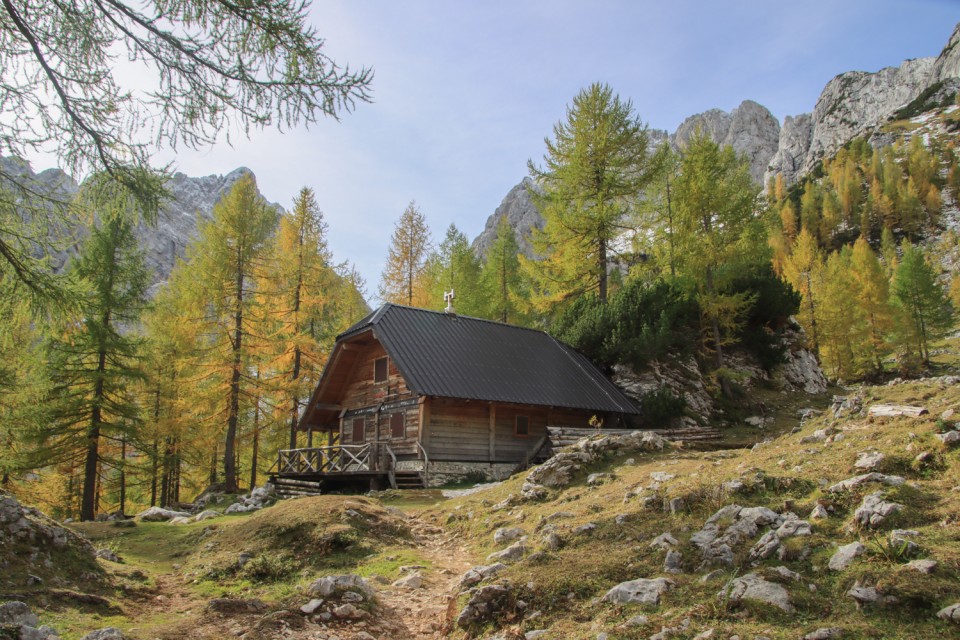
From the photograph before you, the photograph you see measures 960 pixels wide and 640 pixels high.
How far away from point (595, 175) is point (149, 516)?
2293cm

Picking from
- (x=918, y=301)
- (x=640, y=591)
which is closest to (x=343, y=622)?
(x=640, y=591)

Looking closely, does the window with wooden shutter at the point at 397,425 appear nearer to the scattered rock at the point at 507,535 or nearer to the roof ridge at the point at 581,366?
the roof ridge at the point at 581,366

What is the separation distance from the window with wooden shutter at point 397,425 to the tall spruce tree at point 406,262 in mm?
Answer: 14288

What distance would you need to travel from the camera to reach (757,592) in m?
4.52

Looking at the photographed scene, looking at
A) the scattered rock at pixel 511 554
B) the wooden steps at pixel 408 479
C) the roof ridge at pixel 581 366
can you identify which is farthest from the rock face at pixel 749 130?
the scattered rock at pixel 511 554

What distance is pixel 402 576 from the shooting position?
753 cm

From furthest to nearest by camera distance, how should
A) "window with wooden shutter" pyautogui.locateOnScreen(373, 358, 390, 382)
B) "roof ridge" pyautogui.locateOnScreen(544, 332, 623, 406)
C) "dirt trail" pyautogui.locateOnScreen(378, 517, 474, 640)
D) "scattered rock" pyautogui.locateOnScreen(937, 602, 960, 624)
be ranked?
"roof ridge" pyautogui.locateOnScreen(544, 332, 623, 406), "window with wooden shutter" pyautogui.locateOnScreen(373, 358, 390, 382), "dirt trail" pyautogui.locateOnScreen(378, 517, 474, 640), "scattered rock" pyautogui.locateOnScreen(937, 602, 960, 624)

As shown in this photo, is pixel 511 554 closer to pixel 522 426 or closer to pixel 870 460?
pixel 870 460

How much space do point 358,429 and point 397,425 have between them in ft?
9.49

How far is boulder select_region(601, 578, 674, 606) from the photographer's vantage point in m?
4.97

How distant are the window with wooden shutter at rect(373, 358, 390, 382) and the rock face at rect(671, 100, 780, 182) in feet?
520

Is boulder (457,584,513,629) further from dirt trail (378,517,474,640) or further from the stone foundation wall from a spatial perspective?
the stone foundation wall

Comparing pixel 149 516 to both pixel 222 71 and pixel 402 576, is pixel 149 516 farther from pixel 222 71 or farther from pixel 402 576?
pixel 222 71

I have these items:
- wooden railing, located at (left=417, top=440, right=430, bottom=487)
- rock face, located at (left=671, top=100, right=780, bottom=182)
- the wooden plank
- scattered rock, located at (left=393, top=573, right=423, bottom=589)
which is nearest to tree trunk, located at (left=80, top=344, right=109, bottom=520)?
wooden railing, located at (left=417, top=440, right=430, bottom=487)
